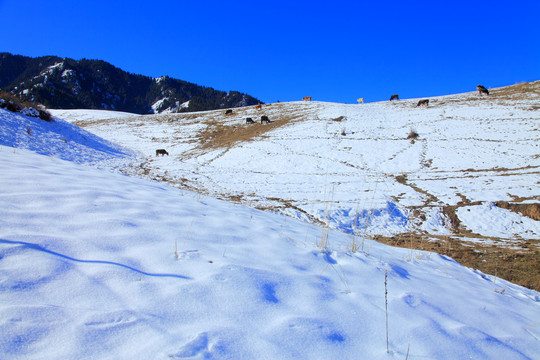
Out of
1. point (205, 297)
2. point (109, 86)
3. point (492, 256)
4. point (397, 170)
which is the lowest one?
point (492, 256)

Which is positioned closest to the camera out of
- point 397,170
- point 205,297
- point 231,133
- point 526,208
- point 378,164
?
point 205,297

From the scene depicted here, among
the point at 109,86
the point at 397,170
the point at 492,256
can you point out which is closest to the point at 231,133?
the point at 397,170

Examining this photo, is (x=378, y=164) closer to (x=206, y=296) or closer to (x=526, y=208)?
(x=526, y=208)

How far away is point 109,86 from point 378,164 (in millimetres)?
135178

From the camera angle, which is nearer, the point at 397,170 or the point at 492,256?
the point at 492,256

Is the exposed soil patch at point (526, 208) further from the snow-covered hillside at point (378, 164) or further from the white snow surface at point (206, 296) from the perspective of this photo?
the white snow surface at point (206, 296)

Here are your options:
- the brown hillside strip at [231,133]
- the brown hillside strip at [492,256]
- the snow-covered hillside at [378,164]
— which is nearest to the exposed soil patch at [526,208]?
the snow-covered hillside at [378,164]

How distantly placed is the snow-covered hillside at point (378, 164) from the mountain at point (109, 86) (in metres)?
71.4

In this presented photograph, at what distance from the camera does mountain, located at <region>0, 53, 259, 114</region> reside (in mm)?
96312

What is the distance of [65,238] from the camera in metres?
2.13

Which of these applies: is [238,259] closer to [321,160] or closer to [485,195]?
[485,195]

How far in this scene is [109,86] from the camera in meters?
116

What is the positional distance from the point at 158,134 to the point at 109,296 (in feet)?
101

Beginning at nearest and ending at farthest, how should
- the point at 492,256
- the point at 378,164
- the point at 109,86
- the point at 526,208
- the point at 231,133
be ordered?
the point at 492,256 < the point at 526,208 < the point at 378,164 < the point at 231,133 < the point at 109,86
